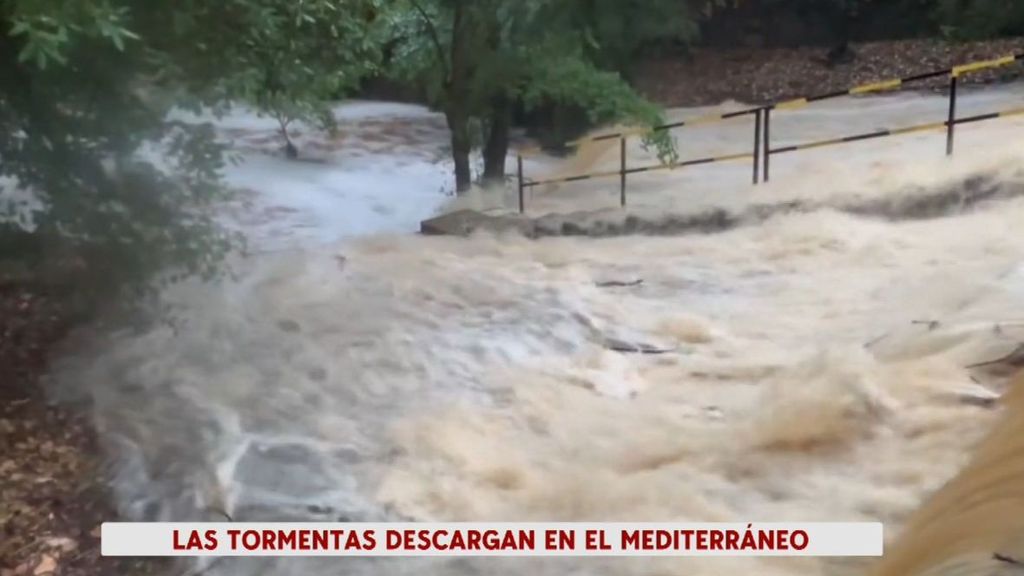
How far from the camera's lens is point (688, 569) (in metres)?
→ 1.85

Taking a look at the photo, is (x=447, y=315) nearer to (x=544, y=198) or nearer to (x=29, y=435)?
(x=29, y=435)

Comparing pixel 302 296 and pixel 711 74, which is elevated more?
pixel 711 74

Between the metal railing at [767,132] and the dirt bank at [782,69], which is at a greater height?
the dirt bank at [782,69]

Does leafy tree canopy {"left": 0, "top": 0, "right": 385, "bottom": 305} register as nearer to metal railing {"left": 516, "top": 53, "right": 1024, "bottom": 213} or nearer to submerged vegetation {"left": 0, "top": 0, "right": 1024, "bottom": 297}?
submerged vegetation {"left": 0, "top": 0, "right": 1024, "bottom": 297}

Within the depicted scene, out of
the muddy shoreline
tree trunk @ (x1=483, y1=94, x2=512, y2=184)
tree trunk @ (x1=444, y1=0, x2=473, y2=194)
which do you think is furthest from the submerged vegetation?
tree trunk @ (x1=483, y1=94, x2=512, y2=184)

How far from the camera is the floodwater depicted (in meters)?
2.11

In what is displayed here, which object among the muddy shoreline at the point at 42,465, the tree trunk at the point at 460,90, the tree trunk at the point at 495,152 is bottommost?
the muddy shoreline at the point at 42,465

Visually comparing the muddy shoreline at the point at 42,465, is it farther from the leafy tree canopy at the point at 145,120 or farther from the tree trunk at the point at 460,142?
the tree trunk at the point at 460,142

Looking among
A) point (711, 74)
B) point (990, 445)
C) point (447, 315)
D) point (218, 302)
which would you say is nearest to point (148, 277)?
point (218, 302)

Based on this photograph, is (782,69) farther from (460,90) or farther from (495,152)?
(460,90)

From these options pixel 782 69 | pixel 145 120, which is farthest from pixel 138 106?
pixel 782 69

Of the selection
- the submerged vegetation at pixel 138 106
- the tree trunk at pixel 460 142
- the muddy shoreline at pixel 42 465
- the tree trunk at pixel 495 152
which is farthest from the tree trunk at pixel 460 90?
the muddy shoreline at pixel 42 465

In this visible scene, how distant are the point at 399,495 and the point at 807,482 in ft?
2.73

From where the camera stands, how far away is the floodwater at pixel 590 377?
211 centimetres
